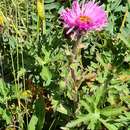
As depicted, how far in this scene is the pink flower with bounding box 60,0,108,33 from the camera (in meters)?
1.58

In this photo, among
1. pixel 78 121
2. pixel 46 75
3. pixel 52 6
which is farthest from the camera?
pixel 52 6

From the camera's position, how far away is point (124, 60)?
69.1 inches

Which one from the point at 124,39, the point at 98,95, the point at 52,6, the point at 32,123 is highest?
the point at 52,6

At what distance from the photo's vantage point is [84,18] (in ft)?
5.34

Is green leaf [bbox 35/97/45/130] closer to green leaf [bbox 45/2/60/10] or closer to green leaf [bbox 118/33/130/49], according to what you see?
green leaf [bbox 118/33/130/49]

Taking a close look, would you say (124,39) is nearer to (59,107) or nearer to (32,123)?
(59,107)

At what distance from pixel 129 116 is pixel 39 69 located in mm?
410

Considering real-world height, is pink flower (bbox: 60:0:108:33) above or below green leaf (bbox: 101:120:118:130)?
above

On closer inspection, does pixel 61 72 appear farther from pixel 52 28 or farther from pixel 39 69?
pixel 52 28

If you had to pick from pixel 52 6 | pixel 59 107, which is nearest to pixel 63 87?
pixel 59 107

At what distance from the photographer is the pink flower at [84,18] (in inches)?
62.3

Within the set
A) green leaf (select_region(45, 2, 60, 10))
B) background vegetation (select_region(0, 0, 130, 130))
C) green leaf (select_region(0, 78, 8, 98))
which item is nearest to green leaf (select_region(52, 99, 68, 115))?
background vegetation (select_region(0, 0, 130, 130))

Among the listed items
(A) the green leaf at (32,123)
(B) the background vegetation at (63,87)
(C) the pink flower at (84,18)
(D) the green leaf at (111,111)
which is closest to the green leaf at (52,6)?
(B) the background vegetation at (63,87)

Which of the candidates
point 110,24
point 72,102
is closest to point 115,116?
point 72,102
